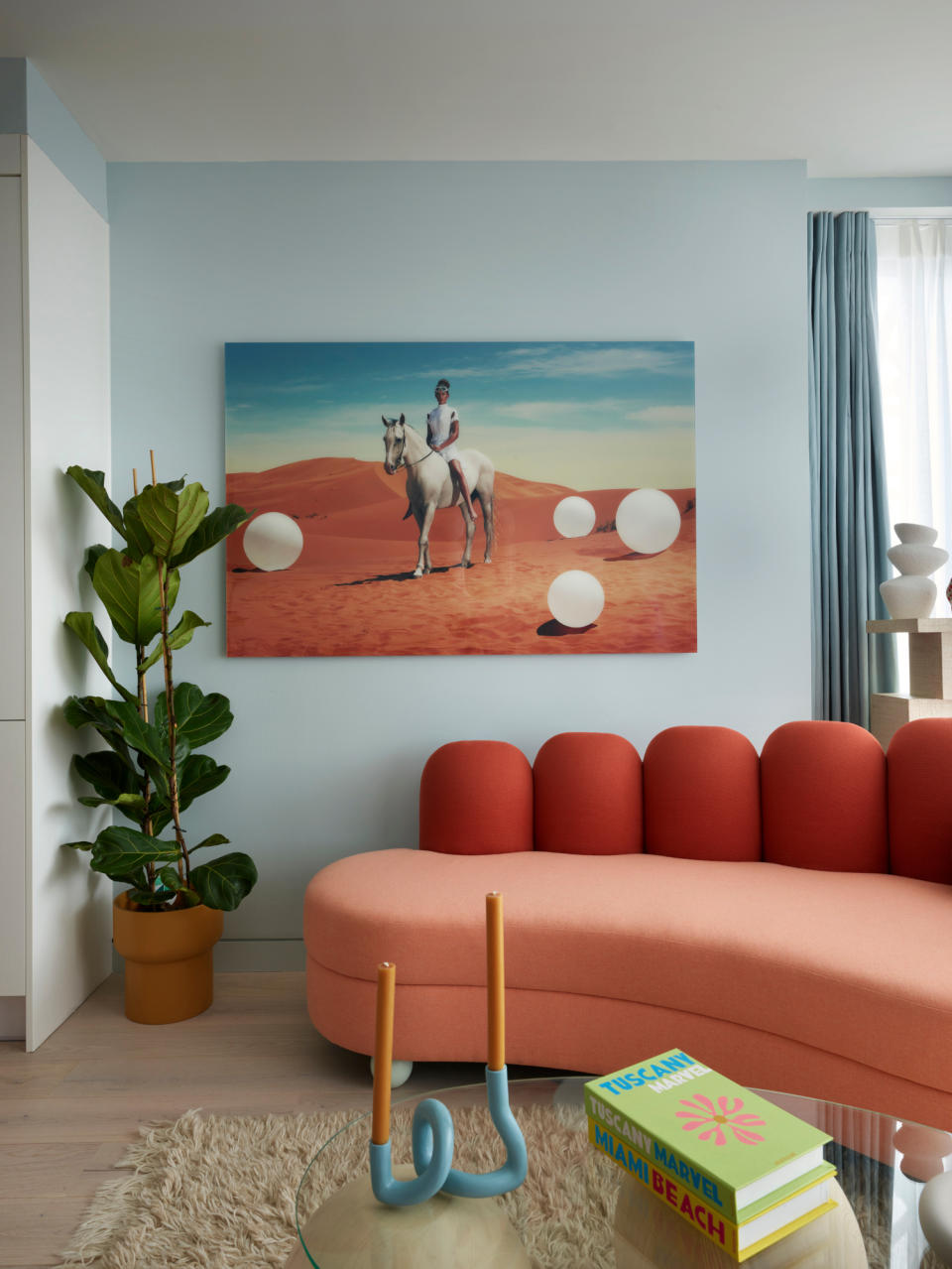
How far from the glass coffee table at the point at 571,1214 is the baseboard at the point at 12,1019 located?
1676 millimetres

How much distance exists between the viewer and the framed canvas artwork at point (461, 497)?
290 centimetres

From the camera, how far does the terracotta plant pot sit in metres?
2.47

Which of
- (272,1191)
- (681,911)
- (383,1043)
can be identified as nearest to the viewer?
(383,1043)

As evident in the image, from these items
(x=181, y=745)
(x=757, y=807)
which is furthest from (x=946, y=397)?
(x=181, y=745)

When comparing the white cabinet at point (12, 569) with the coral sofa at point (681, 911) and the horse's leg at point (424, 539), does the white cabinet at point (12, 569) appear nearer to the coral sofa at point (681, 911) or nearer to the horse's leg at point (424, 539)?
the coral sofa at point (681, 911)

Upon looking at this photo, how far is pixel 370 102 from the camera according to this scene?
2.60 meters

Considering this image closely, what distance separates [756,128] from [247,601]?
2.30 metres

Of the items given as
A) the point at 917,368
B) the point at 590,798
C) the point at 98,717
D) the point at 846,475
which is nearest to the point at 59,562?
the point at 98,717

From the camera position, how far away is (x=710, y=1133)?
98 cm

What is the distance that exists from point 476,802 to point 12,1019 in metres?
1.47

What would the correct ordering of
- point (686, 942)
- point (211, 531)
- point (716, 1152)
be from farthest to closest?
point (211, 531) < point (686, 942) < point (716, 1152)

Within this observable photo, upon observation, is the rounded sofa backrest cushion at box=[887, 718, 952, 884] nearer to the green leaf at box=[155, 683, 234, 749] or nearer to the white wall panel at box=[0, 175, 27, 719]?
the green leaf at box=[155, 683, 234, 749]

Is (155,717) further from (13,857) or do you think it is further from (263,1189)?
(263,1189)

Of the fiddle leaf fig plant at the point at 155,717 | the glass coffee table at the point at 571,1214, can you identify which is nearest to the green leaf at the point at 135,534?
the fiddle leaf fig plant at the point at 155,717
